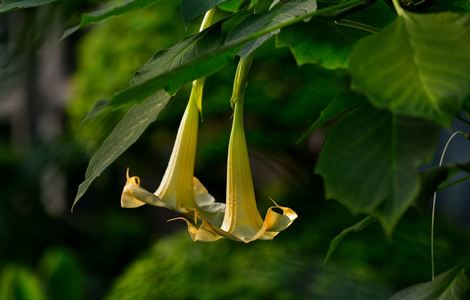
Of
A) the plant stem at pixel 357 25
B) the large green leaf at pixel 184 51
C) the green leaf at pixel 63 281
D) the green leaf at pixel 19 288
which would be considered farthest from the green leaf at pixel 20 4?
the green leaf at pixel 63 281

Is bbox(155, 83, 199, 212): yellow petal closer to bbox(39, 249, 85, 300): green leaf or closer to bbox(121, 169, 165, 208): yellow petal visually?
bbox(121, 169, 165, 208): yellow petal

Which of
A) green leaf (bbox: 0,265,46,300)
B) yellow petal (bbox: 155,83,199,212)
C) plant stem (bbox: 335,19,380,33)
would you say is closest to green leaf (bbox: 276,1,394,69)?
plant stem (bbox: 335,19,380,33)

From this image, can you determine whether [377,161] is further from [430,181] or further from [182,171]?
→ [182,171]

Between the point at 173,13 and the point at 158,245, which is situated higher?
the point at 173,13

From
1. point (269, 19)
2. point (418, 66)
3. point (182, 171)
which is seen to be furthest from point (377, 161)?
point (182, 171)

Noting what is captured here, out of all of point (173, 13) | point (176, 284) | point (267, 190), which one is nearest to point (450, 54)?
point (176, 284)

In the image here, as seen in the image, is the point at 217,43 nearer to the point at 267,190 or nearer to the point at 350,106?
the point at 350,106

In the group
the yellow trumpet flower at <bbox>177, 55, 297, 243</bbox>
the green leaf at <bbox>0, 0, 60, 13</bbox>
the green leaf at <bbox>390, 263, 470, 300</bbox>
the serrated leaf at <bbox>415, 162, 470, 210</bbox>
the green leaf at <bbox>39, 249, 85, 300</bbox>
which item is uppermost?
the green leaf at <bbox>0, 0, 60, 13</bbox>
